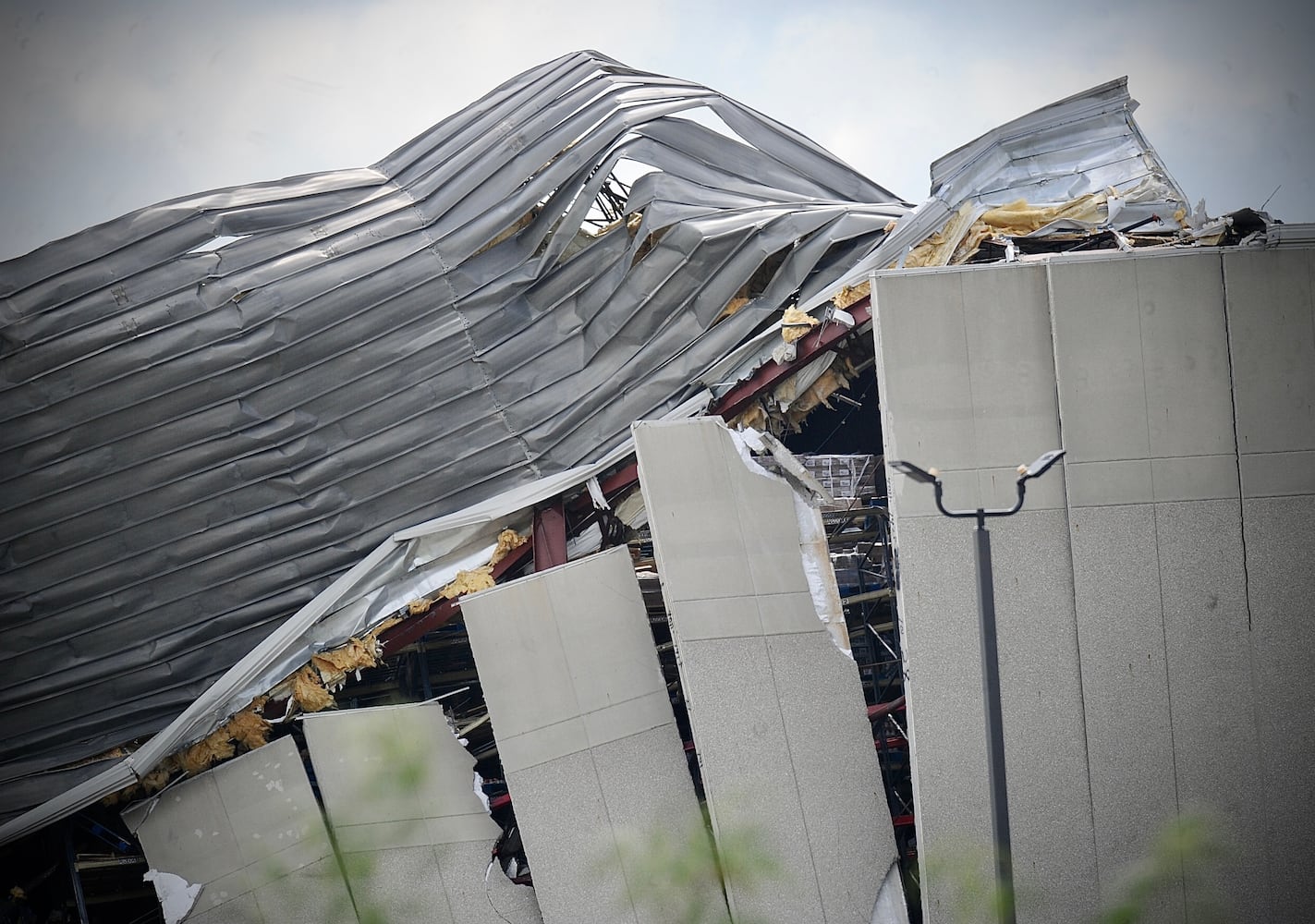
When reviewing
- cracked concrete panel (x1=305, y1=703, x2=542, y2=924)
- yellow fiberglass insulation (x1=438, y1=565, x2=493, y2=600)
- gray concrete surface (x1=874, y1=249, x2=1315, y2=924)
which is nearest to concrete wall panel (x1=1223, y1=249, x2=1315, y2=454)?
gray concrete surface (x1=874, y1=249, x2=1315, y2=924)

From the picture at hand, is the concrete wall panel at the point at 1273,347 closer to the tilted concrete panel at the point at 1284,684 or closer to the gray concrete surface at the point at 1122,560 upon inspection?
the gray concrete surface at the point at 1122,560

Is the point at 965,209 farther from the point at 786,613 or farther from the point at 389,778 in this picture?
the point at 389,778

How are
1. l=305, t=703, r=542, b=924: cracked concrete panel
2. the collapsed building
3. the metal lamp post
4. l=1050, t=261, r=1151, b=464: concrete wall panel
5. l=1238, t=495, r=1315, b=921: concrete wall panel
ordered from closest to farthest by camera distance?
the metal lamp post
l=1238, t=495, r=1315, b=921: concrete wall panel
the collapsed building
l=1050, t=261, r=1151, b=464: concrete wall panel
l=305, t=703, r=542, b=924: cracked concrete panel

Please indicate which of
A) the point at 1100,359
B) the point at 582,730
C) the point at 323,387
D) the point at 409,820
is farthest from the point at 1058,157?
the point at 409,820

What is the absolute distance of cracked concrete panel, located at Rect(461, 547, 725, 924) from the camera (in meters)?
12.8

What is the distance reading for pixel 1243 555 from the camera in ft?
37.3

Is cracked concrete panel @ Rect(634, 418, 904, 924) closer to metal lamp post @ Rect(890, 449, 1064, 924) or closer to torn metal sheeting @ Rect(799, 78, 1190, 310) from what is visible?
metal lamp post @ Rect(890, 449, 1064, 924)

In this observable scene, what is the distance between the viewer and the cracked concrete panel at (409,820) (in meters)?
13.3

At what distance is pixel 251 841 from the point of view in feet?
44.5

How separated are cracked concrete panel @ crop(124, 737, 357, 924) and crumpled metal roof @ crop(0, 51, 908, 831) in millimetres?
1335

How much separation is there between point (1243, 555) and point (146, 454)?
41.0ft

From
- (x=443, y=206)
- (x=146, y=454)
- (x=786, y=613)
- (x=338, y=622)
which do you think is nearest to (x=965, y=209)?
(x=786, y=613)

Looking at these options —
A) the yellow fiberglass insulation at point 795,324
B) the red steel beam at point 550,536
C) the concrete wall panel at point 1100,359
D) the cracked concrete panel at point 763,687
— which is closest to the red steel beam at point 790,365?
the yellow fiberglass insulation at point 795,324

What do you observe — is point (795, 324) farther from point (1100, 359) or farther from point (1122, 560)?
point (1122, 560)
